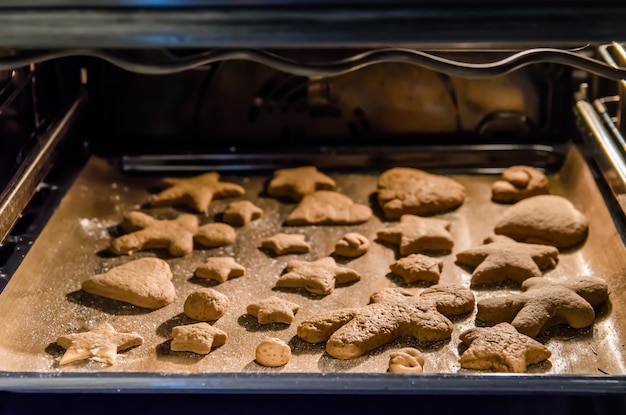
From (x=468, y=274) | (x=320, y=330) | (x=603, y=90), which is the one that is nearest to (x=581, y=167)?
(x=603, y=90)

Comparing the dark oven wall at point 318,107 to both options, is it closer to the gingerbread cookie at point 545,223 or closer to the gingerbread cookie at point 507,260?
the gingerbread cookie at point 545,223

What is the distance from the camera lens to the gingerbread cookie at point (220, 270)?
155 cm

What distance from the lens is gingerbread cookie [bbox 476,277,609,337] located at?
4.56 feet

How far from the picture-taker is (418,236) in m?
1.63

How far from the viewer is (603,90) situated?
186 centimetres

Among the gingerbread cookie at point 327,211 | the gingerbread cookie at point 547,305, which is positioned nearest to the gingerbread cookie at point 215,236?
the gingerbread cookie at point 327,211

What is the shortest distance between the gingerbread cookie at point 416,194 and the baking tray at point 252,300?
28 mm

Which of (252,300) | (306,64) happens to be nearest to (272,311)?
(252,300)

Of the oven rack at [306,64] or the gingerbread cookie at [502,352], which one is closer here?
the oven rack at [306,64]

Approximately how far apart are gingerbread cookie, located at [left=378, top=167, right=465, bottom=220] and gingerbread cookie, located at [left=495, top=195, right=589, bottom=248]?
4.8 inches

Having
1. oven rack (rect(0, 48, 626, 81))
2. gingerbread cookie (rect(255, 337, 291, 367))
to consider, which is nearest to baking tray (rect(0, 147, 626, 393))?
gingerbread cookie (rect(255, 337, 291, 367))

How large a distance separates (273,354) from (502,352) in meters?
0.33

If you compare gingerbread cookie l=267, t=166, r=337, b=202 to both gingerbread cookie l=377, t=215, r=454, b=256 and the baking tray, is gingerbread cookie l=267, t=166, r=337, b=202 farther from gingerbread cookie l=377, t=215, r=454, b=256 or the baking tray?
gingerbread cookie l=377, t=215, r=454, b=256

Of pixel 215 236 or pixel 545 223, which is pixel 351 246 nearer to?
pixel 215 236
